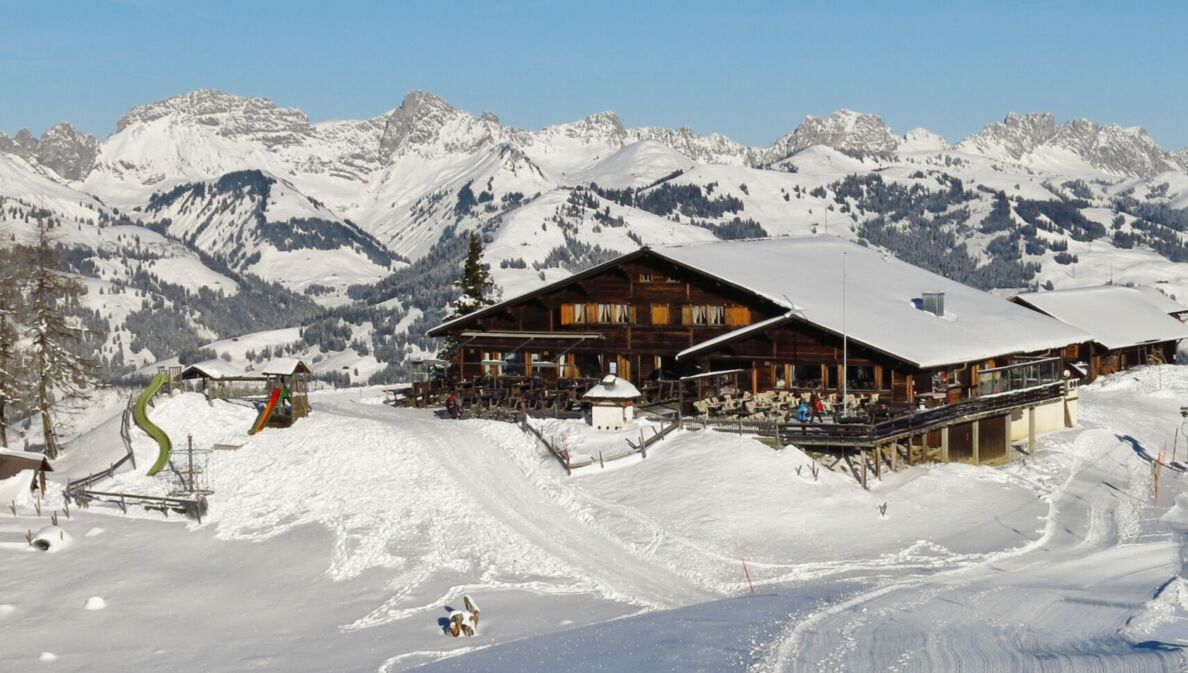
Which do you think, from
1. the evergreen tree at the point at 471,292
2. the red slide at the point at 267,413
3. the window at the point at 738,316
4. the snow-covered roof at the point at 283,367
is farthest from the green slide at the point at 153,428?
the window at the point at 738,316

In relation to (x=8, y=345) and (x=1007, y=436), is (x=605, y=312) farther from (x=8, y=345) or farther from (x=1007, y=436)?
(x=8, y=345)

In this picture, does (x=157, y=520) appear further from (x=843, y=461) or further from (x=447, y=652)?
(x=843, y=461)

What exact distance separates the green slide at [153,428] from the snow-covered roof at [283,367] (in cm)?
442

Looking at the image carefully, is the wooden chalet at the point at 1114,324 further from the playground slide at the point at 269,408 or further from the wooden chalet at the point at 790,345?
the playground slide at the point at 269,408

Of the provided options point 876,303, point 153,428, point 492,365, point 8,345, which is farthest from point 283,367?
point 876,303

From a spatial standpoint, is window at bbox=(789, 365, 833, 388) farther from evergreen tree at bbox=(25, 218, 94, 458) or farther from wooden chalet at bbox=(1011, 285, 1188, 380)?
wooden chalet at bbox=(1011, 285, 1188, 380)

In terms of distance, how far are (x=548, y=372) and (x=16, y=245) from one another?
2471 cm

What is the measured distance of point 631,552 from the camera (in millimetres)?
42875

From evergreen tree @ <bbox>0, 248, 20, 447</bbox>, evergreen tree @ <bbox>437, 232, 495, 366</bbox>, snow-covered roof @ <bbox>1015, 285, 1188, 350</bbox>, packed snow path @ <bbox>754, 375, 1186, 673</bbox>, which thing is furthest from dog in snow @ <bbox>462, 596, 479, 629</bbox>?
snow-covered roof @ <bbox>1015, 285, 1188, 350</bbox>

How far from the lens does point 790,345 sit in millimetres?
57781

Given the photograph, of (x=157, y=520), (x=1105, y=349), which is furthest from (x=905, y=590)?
(x=1105, y=349)

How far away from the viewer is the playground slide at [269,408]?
57688 mm

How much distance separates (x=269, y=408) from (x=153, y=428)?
4.54 m

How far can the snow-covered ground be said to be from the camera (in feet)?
106
